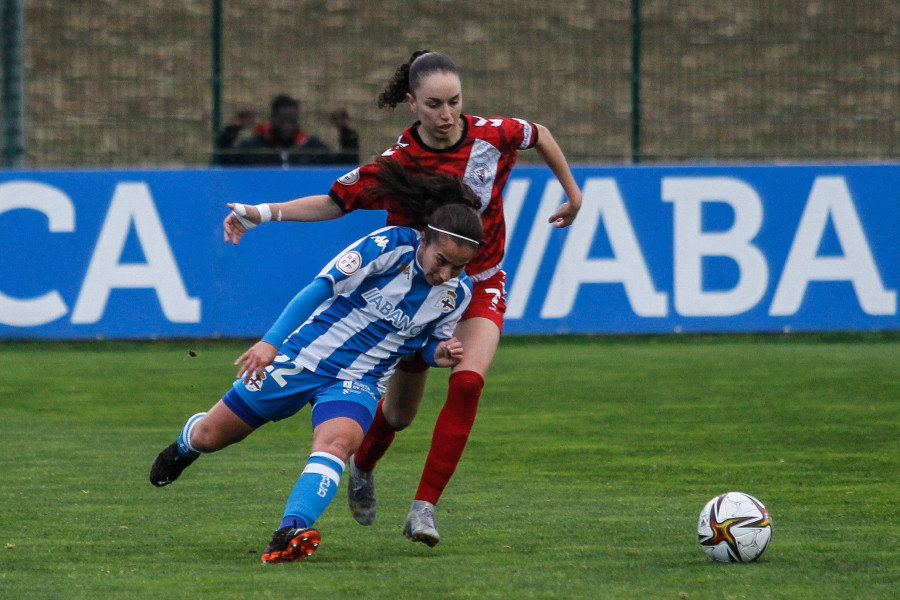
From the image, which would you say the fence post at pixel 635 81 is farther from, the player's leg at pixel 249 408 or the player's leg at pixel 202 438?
the player's leg at pixel 249 408

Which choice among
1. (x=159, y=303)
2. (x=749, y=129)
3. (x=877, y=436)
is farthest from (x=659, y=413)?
(x=749, y=129)

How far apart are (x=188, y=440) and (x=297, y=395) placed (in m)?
0.52

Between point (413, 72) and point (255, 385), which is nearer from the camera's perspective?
point (255, 385)

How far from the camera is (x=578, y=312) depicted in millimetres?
11922

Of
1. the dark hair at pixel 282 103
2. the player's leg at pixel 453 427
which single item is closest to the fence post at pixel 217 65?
the dark hair at pixel 282 103

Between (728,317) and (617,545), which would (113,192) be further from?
(617,545)

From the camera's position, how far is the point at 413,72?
18.0ft

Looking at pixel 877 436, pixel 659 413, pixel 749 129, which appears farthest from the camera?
pixel 749 129

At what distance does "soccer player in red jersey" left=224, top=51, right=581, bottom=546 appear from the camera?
5.24m

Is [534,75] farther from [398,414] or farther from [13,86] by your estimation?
[398,414]

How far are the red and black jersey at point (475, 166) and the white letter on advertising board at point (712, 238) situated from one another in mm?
6253

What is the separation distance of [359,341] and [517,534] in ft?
2.98

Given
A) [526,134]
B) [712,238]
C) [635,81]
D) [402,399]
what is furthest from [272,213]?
[635,81]

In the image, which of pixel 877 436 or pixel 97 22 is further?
pixel 97 22
